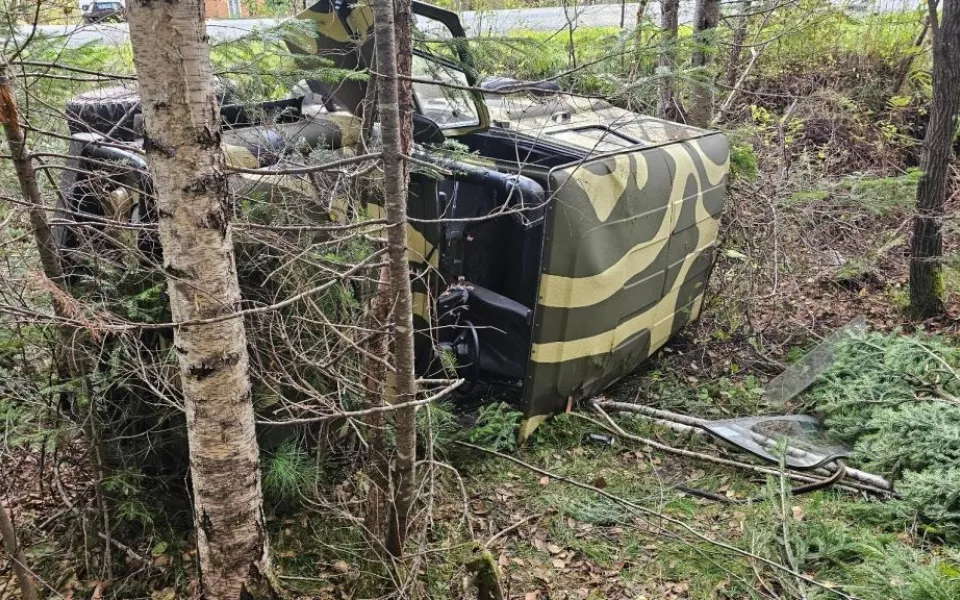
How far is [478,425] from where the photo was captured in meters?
3.79

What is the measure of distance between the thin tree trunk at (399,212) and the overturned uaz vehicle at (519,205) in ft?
1.16

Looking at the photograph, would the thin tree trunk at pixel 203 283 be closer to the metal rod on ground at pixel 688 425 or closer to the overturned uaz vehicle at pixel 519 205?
the overturned uaz vehicle at pixel 519 205

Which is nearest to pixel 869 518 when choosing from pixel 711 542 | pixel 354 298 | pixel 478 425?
pixel 711 542

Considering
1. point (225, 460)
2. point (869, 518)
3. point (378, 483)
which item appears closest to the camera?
point (225, 460)

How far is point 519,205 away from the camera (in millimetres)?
3188

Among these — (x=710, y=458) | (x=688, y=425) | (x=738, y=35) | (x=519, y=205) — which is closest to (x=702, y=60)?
(x=738, y=35)

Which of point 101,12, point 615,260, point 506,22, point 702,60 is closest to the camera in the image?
point 101,12

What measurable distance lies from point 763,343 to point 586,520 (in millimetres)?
2747

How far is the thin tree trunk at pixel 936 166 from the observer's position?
4.80 metres

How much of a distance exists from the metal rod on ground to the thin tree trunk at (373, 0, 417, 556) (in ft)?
7.01

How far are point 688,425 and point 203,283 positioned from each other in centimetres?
319

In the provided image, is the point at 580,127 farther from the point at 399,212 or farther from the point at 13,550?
the point at 13,550

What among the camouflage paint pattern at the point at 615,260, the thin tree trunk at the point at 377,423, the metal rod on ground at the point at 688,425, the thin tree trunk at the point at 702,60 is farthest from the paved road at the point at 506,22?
the metal rod on ground at the point at 688,425

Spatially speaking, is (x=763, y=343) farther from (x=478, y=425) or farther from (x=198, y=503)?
(x=198, y=503)
